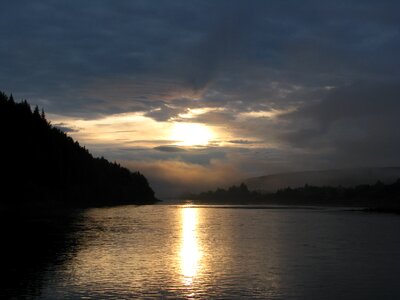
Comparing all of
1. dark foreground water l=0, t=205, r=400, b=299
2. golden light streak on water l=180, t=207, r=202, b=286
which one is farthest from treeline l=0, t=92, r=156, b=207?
golden light streak on water l=180, t=207, r=202, b=286

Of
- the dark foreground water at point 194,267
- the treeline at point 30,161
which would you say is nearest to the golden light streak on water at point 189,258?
the dark foreground water at point 194,267

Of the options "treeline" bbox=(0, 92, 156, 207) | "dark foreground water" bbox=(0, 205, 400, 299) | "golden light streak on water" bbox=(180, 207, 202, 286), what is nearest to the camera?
"dark foreground water" bbox=(0, 205, 400, 299)

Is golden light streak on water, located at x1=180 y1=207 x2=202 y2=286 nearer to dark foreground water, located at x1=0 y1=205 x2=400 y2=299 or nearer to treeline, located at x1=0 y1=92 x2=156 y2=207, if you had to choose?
dark foreground water, located at x1=0 y1=205 x2=400 y2=299

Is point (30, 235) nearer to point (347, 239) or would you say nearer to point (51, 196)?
point (347, 239)

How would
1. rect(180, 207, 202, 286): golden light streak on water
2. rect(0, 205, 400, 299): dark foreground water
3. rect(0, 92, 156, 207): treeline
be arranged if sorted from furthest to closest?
rect(0, 92, 156, 207): treeline
rect(180, 207, 202, 286): golden light streak on water
rect(0, 205, 400, 299): dark foreground water

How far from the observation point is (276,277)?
43.1 m

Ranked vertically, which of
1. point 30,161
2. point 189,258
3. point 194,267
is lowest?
point 194,267

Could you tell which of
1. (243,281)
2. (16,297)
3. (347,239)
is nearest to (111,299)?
(16,297)

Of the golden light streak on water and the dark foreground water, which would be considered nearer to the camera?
the dark foreground water

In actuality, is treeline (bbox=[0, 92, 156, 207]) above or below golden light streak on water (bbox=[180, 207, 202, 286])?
above

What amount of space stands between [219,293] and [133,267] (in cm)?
1370

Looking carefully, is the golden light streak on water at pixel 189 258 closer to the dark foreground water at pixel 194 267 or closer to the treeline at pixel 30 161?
the dark foreground water at pixel 194 267

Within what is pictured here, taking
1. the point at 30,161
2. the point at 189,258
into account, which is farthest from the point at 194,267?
the point at 30,161

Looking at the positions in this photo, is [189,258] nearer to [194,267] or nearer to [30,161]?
[194,267]
